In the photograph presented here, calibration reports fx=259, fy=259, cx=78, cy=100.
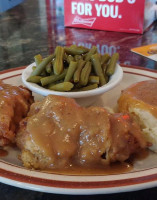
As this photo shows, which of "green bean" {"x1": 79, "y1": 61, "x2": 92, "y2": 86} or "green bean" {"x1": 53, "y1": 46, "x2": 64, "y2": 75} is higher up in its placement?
"green bean" {"x1": 53, "y1": 46, "x2": 64, "y2": 75}

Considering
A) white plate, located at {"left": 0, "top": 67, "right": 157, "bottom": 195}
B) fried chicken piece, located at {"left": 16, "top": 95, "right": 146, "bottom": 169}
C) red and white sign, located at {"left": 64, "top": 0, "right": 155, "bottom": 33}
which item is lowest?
white plate, located at {"left": 0, "top": 67, "right": 157, "bottom": 195}

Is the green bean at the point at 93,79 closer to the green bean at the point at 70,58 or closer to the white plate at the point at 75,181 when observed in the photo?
the green bean at the point at 70,58

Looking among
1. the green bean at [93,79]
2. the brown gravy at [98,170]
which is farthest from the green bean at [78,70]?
the brown gravy at [98,170]

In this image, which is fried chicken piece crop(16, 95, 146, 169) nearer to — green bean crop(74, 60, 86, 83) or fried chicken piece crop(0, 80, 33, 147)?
fried chicken piece crop(0, 80, 33, 147)

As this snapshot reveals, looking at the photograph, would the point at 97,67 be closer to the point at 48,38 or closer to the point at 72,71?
the point at 72,71

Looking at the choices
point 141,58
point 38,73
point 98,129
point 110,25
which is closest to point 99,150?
point 98,129

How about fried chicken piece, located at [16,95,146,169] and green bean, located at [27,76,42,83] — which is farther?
green bean, located at [27,76,42,83]

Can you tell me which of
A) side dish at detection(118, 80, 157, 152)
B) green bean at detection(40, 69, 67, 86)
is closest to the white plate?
side dish at detection(118, 80, 157, 152)

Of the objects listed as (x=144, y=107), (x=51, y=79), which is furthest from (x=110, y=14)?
(x=144, y=107)
